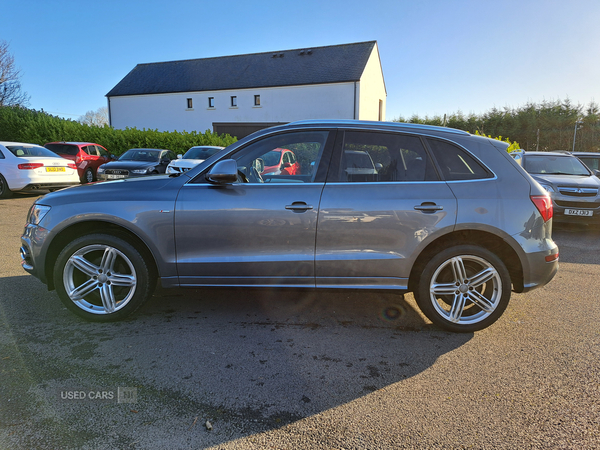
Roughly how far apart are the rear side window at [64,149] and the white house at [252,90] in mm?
21454

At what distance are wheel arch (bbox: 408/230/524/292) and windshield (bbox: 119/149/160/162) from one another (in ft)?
44.0

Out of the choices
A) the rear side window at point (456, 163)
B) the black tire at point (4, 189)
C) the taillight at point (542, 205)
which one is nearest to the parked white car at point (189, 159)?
the black tire at point (4, 189)

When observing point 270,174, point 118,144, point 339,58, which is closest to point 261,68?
point 339,58

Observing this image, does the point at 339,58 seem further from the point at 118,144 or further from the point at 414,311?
the point at 414,311

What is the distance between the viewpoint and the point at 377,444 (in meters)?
2.09

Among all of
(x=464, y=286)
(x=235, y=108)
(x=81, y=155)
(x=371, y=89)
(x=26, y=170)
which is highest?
(x=371, y=89)

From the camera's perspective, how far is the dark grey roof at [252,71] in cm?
3475

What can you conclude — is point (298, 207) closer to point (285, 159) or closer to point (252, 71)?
point (285, 159)

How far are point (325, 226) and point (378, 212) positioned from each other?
45 cm

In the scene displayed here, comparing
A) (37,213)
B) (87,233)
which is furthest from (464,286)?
(37,213)

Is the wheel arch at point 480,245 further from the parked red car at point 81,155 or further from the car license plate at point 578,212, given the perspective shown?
the parked red car at point 81,155

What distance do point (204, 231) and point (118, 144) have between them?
24733mm

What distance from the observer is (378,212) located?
A: 3.25 meters

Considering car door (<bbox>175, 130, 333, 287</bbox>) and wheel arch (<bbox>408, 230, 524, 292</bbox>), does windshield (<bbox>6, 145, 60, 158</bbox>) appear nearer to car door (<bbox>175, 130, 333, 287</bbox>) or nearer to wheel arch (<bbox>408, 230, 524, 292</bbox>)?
car door (<bbox>175, 130, 333, 287</bbox>)
